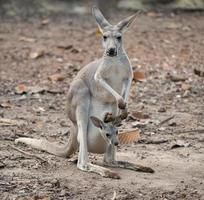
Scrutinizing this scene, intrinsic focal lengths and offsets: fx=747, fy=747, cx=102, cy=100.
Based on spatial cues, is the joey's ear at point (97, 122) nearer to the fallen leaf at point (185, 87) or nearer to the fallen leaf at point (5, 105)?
the fallen leaf at point (5, 105)

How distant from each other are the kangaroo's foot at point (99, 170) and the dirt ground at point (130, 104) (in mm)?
68

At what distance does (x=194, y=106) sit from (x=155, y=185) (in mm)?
3264

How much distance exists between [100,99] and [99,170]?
0.69 m

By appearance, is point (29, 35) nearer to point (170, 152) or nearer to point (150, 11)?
point (150, 11)

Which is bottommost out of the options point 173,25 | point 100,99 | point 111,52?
point 173,25

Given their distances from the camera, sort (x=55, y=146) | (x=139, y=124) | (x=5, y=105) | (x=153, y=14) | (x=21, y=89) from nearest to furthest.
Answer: (x=55, y=146) < (x=139, y=124) < (x=5, y=105) < (x=21, y=89) < (x=153, y=14)

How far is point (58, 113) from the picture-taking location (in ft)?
28.1

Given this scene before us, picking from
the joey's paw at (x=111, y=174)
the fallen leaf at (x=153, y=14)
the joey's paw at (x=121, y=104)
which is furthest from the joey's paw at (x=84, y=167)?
the fallen leaf at (x=153, y=14)

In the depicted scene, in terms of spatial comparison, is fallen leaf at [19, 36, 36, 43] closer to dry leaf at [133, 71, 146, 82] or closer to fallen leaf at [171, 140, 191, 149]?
dry leaf at [133, 71, 146, 82]

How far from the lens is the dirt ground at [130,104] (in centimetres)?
573

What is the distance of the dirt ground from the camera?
5.73 meters

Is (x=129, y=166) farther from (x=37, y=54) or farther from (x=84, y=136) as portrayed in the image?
(x=37, y=54)

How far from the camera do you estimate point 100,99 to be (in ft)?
21.3

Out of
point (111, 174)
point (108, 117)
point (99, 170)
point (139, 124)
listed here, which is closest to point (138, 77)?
point (139, 124)
